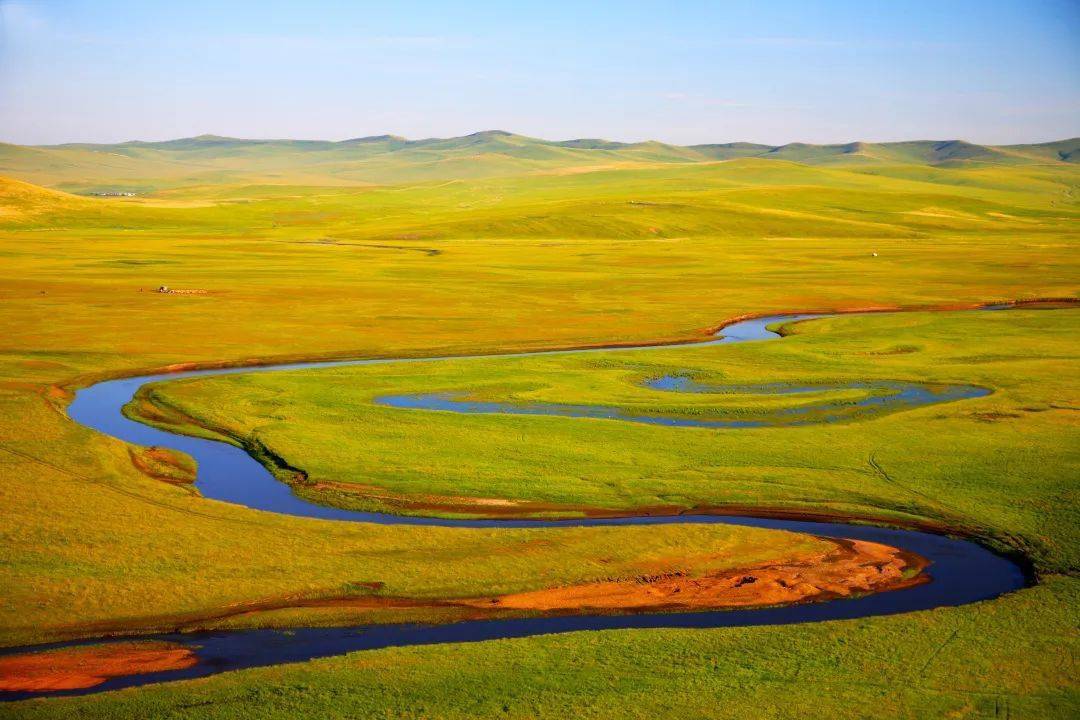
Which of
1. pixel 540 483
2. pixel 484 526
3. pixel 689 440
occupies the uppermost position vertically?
pixel 689 440

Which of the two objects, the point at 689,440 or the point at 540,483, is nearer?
the point at 540,483

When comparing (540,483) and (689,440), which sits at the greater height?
(689,440)

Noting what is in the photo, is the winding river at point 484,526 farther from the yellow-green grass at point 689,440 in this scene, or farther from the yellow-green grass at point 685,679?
the yellow-green grass at point 689,440

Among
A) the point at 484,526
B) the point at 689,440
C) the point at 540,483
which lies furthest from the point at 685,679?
the point at 689,440

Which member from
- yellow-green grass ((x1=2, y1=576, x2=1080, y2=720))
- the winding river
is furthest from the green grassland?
the winding river

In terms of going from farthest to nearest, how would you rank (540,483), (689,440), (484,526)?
(689,440)
(540,483)
(484,526)

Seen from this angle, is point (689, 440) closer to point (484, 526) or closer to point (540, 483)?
point (540, 483)

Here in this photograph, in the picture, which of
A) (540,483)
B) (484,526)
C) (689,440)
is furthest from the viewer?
(689,440)

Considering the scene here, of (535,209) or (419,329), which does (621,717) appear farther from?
(535,209)

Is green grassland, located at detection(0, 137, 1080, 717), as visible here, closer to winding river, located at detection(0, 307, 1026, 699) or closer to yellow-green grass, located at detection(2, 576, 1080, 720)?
yellow-green grass, located at detection(2, 576, 1080, 720)
